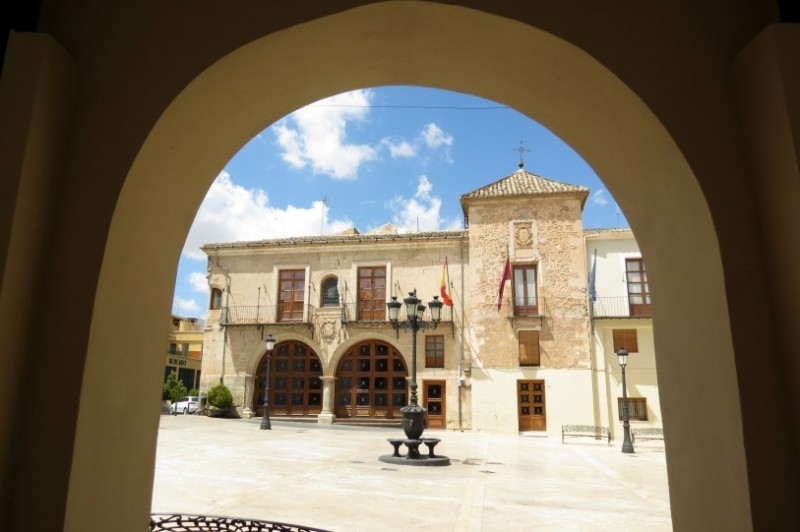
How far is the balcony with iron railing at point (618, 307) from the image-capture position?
61.8ft

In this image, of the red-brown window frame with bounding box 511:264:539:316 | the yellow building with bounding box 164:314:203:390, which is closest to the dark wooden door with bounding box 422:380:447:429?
the red-brown window frame with bounding box 511:264:539:316

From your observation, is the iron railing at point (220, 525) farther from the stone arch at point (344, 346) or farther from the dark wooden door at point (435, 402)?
the stone arch at point (344, 346)

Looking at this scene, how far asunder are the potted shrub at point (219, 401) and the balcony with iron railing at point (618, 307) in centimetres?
1382

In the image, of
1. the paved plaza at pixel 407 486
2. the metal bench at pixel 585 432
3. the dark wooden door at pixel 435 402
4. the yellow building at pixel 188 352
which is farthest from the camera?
the yellow building at pixel 188 352

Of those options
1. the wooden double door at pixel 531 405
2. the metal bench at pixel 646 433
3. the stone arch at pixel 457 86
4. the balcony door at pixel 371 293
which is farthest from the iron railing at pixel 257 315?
the stone arch at pixel 457 86

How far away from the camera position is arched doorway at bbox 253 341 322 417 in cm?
2156

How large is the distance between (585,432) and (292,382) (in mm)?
10933

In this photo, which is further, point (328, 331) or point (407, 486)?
point (328, 331)

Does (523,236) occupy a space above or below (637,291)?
above

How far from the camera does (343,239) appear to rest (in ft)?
71.5

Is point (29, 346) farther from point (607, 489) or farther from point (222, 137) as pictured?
point (607, 489)

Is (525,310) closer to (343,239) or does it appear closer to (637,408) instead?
(637,408)

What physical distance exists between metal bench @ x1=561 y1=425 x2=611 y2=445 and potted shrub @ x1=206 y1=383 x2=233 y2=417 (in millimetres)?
12319

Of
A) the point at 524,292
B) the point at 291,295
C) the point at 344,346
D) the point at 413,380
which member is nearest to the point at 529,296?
the point at 524,292
